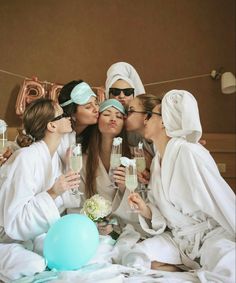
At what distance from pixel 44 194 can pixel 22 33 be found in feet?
4.60

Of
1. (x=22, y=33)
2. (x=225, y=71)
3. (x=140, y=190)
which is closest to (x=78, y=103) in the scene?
(x=140, y=190)

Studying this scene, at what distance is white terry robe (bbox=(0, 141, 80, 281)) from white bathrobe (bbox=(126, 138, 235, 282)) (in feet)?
1.77

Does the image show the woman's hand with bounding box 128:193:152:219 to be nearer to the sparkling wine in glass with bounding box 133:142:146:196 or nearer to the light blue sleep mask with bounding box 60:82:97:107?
the sparkling wine in glass with bounding box 133:142:146:196

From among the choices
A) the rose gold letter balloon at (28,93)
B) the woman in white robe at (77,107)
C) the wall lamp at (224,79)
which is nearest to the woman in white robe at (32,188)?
the woman in white robe at (77,107)

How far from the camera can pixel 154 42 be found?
3.15 m

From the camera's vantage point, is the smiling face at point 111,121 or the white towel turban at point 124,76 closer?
the smiling face at point 111,121

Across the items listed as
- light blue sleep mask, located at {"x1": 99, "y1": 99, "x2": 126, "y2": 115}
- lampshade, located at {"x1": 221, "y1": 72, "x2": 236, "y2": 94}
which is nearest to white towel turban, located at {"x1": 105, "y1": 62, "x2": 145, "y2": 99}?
light blue sleep mask, located at {"x1": 99, "y1": 99, "x2": 126, "y2": 115}

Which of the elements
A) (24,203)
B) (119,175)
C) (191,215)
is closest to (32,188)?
(24,203)

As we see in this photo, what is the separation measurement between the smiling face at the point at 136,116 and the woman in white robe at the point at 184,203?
17 cm

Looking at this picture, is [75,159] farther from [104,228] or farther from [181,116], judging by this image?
[181,116]

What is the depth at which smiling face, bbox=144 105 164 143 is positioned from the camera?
1897 mm

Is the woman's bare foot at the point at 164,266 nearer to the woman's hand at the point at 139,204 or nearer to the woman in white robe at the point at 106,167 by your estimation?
the woman's hand at the point at 139,204

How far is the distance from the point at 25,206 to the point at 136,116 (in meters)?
0.86

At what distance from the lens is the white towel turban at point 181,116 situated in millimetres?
1679
